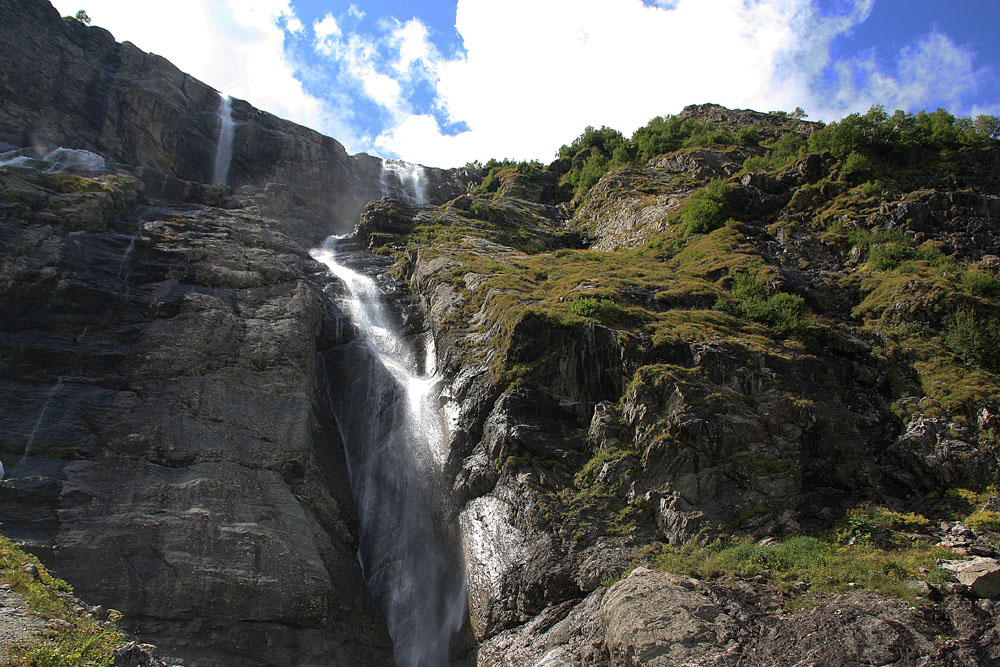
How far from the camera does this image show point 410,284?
32.6 meters

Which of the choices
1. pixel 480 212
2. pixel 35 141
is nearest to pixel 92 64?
pixel 35 141

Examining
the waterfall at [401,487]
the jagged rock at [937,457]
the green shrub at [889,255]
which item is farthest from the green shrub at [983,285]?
the waterfall at [401,487]

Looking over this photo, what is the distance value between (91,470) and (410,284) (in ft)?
62.5

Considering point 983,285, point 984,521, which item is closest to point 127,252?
point 984,521

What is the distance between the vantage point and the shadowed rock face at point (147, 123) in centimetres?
4009

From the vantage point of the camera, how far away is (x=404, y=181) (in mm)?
61281

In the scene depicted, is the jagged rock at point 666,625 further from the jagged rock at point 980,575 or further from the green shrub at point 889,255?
the green shrub at point 889,255

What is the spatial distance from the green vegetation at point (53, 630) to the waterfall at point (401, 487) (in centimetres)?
827

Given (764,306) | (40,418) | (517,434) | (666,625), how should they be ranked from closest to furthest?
(666,625) → (40,418) → (517,434) → (764,306)

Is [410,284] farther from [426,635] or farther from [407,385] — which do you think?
[426,635]

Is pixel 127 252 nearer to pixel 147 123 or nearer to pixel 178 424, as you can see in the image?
pixel 178 424

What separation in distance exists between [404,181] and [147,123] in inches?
955

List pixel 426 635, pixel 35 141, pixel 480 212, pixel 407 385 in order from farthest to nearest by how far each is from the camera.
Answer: pixel 480 212 < pixel 35 141 < pixel 407 385 < pixel 426 635

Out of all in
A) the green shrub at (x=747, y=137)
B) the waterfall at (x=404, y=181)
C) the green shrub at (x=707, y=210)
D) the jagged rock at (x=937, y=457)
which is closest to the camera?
Answer: the jagged rock at (x=937, y=457)
